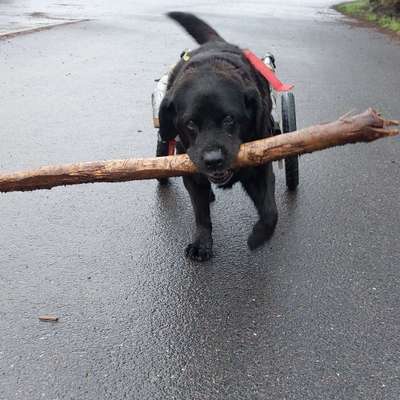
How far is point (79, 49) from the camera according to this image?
11320 mm

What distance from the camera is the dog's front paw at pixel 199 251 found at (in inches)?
137

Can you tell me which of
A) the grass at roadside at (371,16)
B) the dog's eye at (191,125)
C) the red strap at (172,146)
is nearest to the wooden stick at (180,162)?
the dog's eye at (191,125)

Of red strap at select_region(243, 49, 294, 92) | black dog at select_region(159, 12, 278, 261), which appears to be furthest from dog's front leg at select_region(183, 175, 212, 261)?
red strap at select_region(243, 49, 294, 92)

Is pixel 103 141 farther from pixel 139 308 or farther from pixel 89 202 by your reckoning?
pixel 139 308

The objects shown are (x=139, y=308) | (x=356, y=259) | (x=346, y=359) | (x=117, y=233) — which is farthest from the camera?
(x=117, y=233)

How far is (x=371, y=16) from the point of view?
17.7 meters

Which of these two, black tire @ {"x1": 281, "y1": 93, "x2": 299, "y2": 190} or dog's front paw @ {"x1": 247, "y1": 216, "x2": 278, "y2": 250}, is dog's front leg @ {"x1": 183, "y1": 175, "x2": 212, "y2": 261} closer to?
dog's front paw @ {"x1": 247, "y1": 216, "x2": 278, "y2": 250}

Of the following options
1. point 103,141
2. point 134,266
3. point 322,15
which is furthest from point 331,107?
point 322,15

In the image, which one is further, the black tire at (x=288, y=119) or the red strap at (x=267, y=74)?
the black tire at (x=288, y=119)

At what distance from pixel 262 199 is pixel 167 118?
813 mm

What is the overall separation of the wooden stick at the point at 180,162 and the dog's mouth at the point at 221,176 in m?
0.10

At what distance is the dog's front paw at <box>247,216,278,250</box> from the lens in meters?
3.21

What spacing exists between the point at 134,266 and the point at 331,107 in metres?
4.58

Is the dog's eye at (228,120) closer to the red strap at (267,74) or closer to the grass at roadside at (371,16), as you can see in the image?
the red strap at (267,74)
